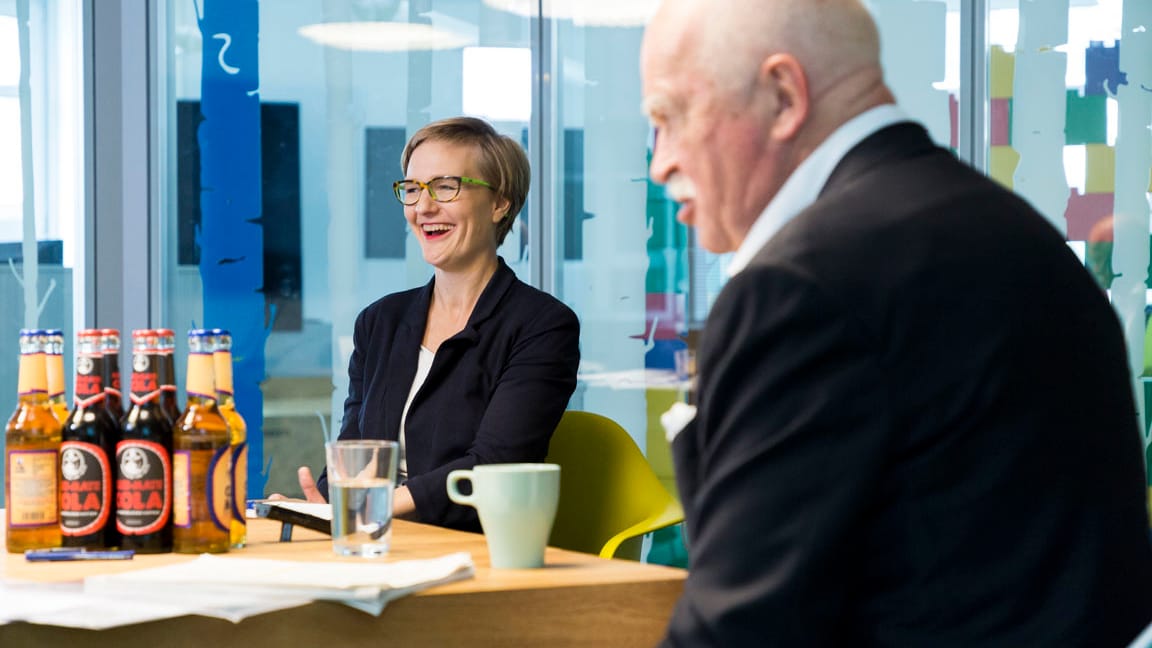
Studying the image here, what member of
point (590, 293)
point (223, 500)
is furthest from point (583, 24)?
point (223, 500)

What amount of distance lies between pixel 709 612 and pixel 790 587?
0.07m

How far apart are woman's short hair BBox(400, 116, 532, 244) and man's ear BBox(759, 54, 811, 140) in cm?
156

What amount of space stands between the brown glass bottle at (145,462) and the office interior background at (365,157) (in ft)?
8.98

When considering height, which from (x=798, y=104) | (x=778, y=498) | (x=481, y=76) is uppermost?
(x=481, y=76)

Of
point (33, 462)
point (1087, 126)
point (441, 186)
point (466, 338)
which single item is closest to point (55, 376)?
point (33, 462)

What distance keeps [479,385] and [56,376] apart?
3.21 ft

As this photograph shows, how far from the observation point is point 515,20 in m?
4.34

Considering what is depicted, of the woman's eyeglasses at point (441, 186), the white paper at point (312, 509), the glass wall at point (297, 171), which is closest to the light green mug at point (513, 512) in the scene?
the white paper at point (312, 509)

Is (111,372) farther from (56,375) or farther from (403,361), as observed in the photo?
(403,361)

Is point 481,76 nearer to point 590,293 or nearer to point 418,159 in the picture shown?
point 590,293

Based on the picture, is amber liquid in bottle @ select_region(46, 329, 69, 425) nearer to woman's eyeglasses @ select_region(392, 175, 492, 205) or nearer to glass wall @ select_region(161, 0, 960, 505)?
woman's eyeglasses @ select_region(392, 175, 492, 205)

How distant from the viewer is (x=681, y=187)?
50.4 inches

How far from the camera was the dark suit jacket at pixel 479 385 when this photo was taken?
7.70ft

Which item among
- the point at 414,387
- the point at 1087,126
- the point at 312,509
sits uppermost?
the point at 1087,126
